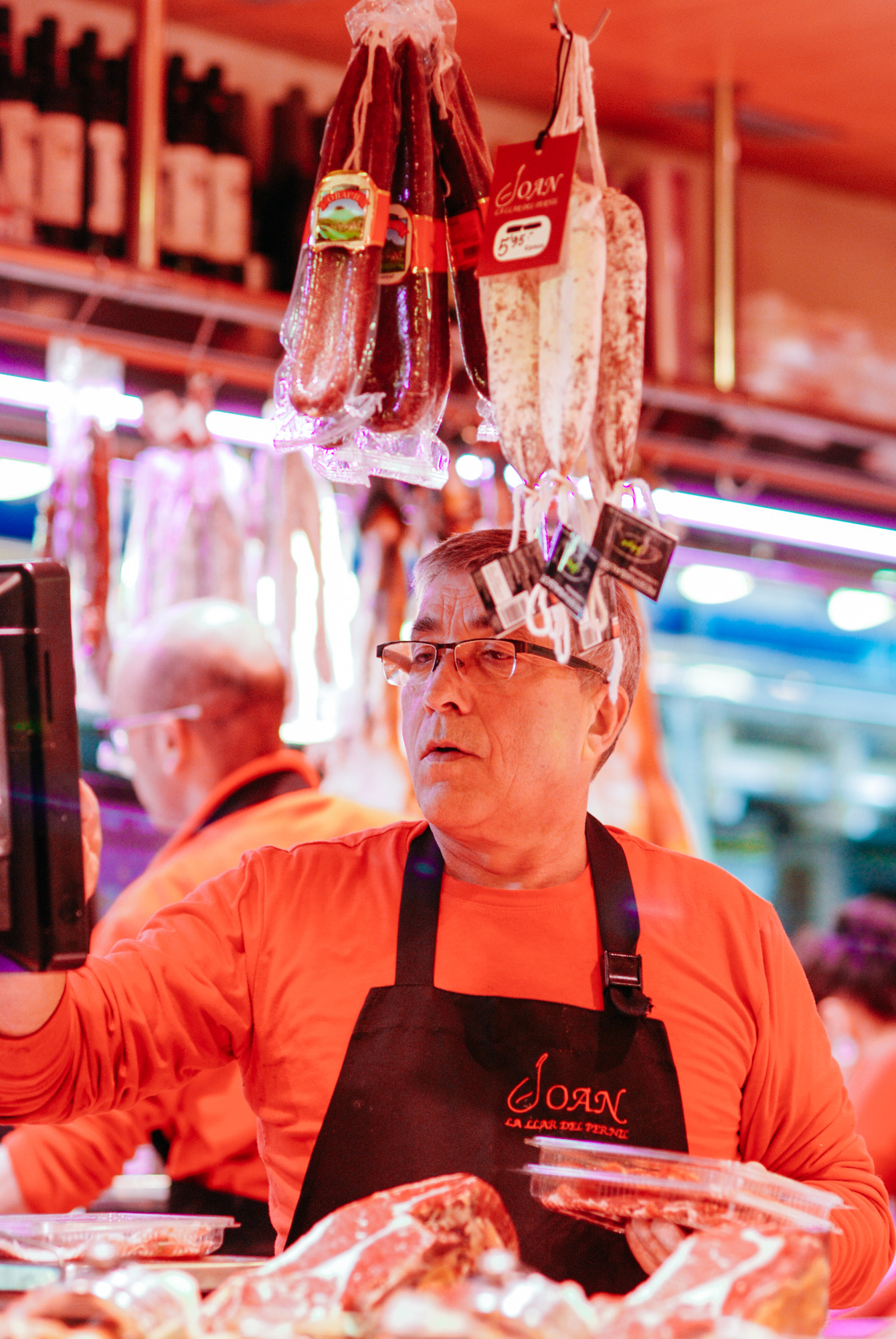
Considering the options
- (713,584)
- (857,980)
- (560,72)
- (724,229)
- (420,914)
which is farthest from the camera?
(713,584)

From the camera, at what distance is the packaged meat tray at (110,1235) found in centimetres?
153

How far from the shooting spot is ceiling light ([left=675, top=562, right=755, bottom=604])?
16.4 ft

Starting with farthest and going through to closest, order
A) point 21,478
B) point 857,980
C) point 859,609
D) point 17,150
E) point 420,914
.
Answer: point 859,609 → point 857,980 → point 21,478 → point 17,150 → point 420,914

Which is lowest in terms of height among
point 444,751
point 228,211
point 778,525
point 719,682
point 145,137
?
point 719,682

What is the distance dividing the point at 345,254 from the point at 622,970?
0.97 meters

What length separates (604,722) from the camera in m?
2.19

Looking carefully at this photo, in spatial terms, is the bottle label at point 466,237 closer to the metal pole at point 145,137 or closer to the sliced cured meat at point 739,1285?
the sliced cured meat at point 739,1285

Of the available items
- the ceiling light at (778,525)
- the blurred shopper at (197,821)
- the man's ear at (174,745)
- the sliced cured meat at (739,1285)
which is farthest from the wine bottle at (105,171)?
the sliced cured meat at (739,1285)

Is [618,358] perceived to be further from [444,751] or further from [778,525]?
[778,525]

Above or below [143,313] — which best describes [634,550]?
below

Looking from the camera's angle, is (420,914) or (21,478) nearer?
(420,914)

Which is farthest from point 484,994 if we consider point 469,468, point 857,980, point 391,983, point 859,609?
point 859,609

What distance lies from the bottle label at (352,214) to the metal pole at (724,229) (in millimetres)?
2488

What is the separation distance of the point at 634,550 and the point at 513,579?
0.14 metres
